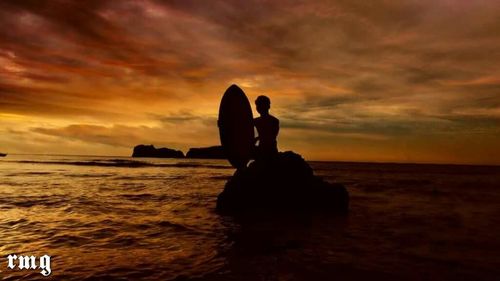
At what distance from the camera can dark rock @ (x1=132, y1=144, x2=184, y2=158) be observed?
145m

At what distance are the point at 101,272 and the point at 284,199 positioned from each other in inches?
259

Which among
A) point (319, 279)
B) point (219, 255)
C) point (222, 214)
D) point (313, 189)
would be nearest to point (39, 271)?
point (219, 255)

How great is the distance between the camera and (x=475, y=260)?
622 cm

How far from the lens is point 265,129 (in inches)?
444

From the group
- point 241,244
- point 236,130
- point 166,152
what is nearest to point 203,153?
point 166,152

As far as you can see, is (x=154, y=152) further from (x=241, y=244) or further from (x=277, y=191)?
(x=241, y=244)

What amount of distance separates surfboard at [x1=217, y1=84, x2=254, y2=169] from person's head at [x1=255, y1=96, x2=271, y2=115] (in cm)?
59

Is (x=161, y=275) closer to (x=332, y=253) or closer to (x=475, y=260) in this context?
(x=332, y=253)

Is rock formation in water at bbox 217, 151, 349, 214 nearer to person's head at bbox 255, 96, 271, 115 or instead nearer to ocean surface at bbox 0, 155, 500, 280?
ocean surface at bbox 0, 155, 500, 280

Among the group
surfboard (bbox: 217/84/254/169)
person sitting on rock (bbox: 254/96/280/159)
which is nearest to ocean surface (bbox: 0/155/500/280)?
surfboard (bbox: 217/84/254/169)

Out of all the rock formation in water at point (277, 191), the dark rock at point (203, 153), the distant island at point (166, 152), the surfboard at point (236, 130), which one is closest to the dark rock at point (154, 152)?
the distant island at point (166, 152)

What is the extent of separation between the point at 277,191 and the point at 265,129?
2.00 m

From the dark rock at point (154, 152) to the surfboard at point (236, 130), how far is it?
450 ft

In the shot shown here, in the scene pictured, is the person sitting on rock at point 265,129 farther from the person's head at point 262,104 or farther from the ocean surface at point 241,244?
the ocean surface at point 241,244
